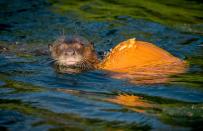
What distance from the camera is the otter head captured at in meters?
7.84

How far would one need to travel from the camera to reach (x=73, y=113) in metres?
5.38

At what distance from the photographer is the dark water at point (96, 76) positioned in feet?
16.9

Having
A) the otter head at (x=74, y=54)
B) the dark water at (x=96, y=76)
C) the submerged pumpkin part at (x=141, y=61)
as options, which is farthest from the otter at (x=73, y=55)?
the submerged pumpkin part at (x=141, y=61)

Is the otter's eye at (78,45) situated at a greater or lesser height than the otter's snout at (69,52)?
greater

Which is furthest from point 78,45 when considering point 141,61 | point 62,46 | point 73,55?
point 141,61

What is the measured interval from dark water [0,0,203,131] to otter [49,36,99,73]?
0.79 feet

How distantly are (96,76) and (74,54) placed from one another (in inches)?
25.7

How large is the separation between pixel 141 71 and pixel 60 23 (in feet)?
15.2

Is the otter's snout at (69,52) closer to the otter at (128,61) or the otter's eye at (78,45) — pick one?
the otter at (128,61)

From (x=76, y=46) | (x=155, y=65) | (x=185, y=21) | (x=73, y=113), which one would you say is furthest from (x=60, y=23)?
(x=73, y=113)

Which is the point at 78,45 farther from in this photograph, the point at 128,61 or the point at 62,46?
the point at 128,61

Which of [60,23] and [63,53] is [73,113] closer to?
[63,53]

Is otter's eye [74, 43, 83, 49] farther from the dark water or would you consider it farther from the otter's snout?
the dark water

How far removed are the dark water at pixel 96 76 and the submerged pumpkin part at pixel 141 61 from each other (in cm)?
20
